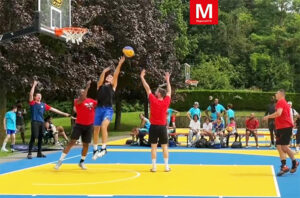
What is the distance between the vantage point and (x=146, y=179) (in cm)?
1270

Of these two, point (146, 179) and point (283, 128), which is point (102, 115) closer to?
point (146, 179)

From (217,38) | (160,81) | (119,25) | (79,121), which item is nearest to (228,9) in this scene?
(217,38)

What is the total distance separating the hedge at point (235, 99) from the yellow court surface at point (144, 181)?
43653 millimetres

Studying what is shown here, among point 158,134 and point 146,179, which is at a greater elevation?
point 158,134

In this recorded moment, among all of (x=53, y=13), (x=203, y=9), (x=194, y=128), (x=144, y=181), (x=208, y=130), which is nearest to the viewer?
(x=144, y=181)

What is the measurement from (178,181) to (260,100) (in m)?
48.7

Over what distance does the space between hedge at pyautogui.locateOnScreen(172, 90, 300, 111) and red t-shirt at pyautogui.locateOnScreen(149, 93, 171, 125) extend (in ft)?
148

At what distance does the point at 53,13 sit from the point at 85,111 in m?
5.38

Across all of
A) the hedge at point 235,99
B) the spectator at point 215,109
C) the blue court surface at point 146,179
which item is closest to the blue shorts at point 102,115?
the blue court surface at point 146,179

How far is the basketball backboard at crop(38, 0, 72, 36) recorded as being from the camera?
17.2 m

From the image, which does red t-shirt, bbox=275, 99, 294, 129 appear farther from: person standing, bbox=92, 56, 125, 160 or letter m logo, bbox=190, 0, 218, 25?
letter m logo, bbox=190, 0, 218, 25

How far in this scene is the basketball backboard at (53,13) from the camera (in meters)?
17.2

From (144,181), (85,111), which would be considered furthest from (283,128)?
(85,111)

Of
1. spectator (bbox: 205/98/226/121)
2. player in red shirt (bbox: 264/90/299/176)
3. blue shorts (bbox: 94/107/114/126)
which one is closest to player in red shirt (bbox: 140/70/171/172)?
blue shorts (bbox: 94/107/114/126)
